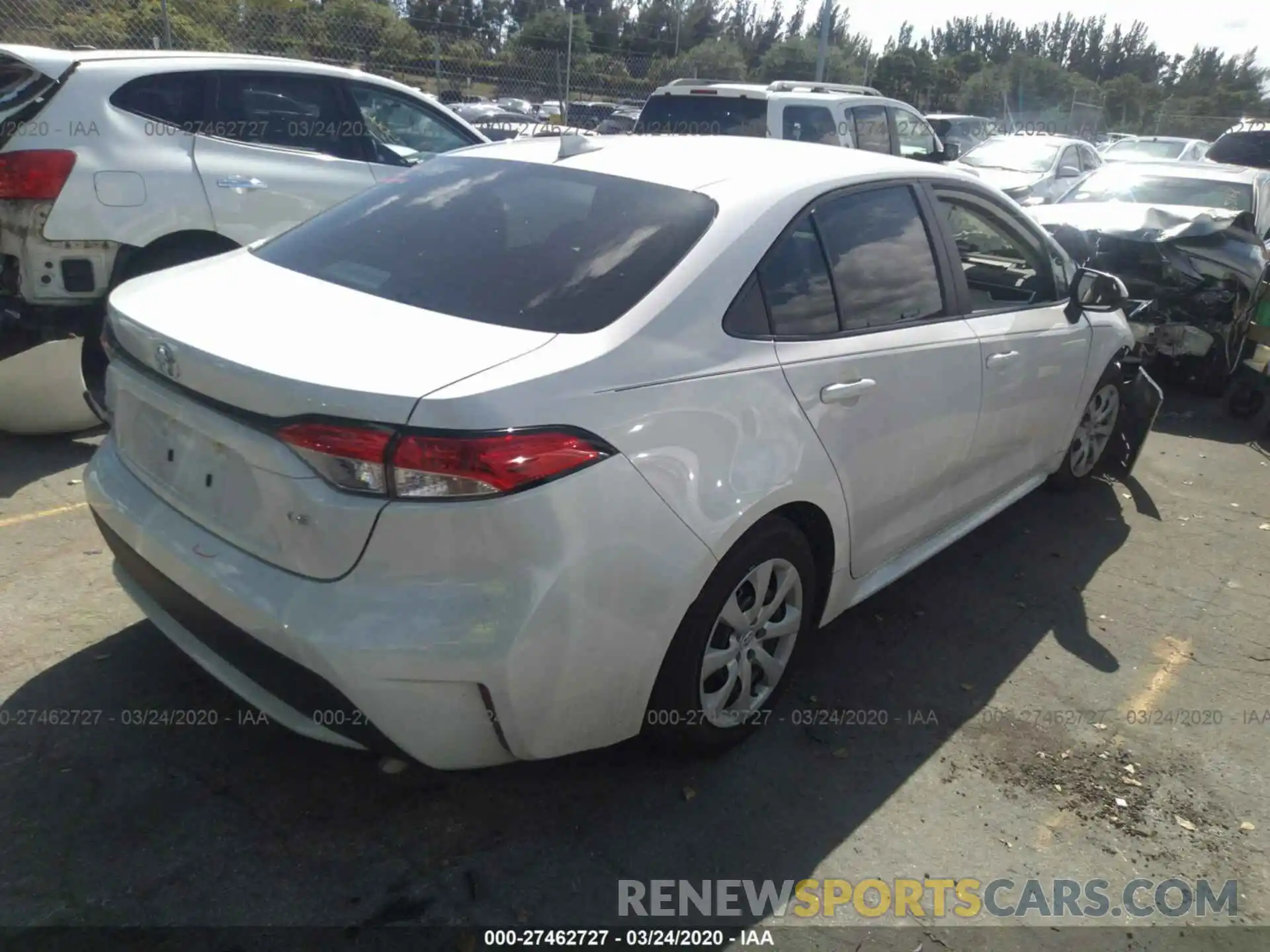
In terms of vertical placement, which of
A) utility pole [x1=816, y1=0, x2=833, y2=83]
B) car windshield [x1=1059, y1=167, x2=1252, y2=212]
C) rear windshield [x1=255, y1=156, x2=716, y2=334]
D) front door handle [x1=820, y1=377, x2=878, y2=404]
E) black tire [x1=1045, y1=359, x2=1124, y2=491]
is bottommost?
black tire [x1=1045, y1=359, x2=1124, y2=491]

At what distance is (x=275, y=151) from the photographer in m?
5.57

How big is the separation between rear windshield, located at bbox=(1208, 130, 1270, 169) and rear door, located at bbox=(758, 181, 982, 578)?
56.3 ft

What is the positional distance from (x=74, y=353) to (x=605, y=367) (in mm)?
3628

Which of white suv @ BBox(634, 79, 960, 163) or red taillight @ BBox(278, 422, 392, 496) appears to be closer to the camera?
red taillight @ BBox(278, 422, 392, 496)

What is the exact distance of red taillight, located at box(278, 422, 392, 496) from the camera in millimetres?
2070

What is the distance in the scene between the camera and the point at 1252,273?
730 centimetres

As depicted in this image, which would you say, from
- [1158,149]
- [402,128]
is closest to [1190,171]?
[402,128]

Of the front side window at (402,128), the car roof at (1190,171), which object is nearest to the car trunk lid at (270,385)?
the front side window at (402,128)

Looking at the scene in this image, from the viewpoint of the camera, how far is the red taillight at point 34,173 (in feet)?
15.0

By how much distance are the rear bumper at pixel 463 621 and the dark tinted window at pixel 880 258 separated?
115 cm

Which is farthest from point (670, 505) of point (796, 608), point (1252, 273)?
point (1252, 273)

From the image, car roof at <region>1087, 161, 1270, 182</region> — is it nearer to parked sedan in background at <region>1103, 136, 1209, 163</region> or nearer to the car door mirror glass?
the car door mirror glass

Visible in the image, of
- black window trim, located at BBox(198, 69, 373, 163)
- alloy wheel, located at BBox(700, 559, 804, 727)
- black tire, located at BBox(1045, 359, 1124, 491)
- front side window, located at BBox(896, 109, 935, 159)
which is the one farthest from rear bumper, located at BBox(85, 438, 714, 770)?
front side window, located at BBox(896, 109, 935, 159)

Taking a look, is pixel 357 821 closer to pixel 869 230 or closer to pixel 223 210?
pixel 869 230
